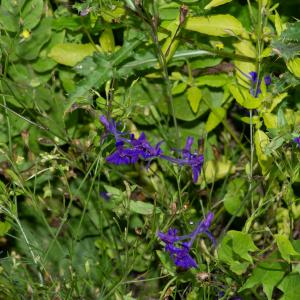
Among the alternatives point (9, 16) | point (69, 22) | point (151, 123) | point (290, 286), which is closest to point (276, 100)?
point (151, 123)

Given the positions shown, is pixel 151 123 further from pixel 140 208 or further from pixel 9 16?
pixel 9 16

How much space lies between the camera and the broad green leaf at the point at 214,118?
1.75 meters

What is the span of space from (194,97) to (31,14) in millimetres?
486

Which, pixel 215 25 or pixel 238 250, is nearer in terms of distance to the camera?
pixel 238 250

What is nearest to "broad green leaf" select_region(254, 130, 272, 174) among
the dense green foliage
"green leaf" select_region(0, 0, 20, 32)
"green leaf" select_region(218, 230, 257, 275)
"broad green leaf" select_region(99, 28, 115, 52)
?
the dense green foliage

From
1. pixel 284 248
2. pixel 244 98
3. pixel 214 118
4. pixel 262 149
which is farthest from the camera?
pixel 214 118

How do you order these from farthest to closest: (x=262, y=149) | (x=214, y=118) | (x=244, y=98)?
1. (x=214, y=118)
2. (x=244, y=98)
3. (x=262, y=149)

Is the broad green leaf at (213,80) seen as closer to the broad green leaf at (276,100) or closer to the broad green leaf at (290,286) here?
the broad green leaf at (276,100)

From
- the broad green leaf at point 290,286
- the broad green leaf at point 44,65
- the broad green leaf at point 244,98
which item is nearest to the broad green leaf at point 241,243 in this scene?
the broad green leaf at point 290,286

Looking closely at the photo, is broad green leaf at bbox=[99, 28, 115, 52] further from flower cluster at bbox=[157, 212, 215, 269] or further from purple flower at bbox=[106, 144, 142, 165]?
flower cluster at bbox=[157, 212, 215, 269]

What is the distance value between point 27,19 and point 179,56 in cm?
42

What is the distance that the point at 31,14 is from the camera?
5.74 ft

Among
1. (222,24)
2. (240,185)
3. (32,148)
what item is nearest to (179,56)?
(222,24)

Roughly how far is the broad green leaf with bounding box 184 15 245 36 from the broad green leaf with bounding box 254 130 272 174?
257mm
